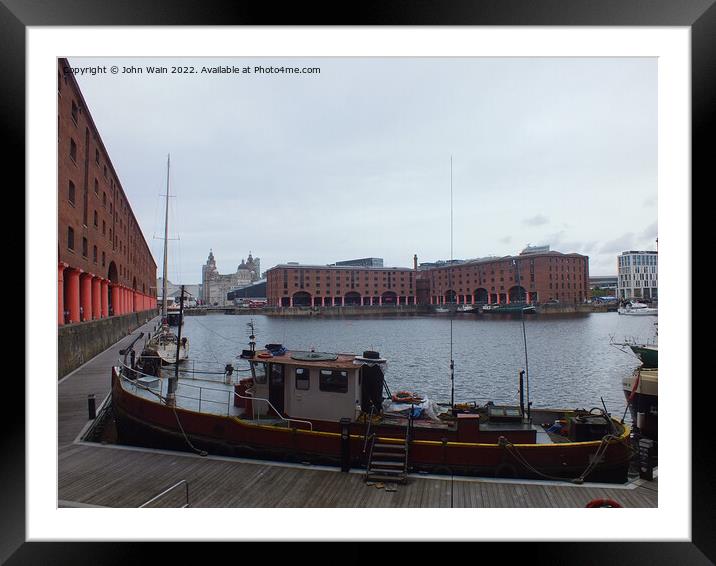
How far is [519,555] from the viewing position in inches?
187

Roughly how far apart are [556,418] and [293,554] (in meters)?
9.21

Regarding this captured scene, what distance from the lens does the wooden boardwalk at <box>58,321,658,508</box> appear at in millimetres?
6750

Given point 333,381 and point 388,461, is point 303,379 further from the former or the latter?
point 388,461

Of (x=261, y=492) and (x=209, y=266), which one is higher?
(x=209, y=266)

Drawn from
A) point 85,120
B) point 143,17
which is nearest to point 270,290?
point 85,120

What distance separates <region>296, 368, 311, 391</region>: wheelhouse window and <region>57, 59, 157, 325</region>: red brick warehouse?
293 inches

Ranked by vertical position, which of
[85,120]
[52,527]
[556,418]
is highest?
[85,120]

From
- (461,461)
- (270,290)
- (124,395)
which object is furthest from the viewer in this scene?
(270,290)

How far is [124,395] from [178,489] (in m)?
5.40

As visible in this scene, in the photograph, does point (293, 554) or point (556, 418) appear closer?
point (293, 554)

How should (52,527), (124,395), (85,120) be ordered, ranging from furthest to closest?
(85,120), (124,395), (52,527)

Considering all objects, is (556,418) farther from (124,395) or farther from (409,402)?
(124,395)

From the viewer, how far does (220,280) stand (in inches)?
3789

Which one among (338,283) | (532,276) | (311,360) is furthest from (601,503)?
(338,283)
